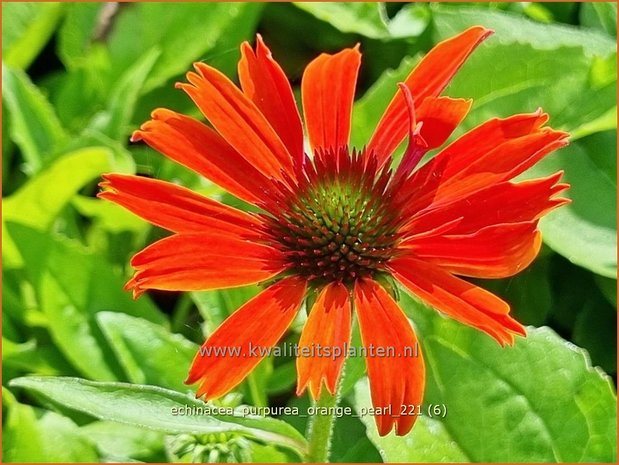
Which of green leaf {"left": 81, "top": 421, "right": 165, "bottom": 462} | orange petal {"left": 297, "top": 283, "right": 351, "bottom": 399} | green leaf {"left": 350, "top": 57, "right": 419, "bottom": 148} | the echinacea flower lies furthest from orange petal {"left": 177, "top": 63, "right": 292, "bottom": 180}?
green leaf {"left": 81, "top": 421, "right": 165, "bottom": 462}

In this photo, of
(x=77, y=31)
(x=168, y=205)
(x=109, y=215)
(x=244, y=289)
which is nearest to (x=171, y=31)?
(x=77, y=31)

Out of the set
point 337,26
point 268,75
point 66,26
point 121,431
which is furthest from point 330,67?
point 66,26

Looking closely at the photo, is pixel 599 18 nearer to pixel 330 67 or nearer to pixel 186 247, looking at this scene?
pixel 330 67

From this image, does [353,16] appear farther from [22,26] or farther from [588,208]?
[22,26]

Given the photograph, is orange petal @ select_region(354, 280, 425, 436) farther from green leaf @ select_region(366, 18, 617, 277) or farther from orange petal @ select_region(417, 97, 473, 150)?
green leaf @ select_region(366, 18, 617, 277)

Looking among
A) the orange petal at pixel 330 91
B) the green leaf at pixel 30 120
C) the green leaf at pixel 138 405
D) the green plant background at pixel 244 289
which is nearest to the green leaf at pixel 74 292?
the green plant background at pixel 244 289
